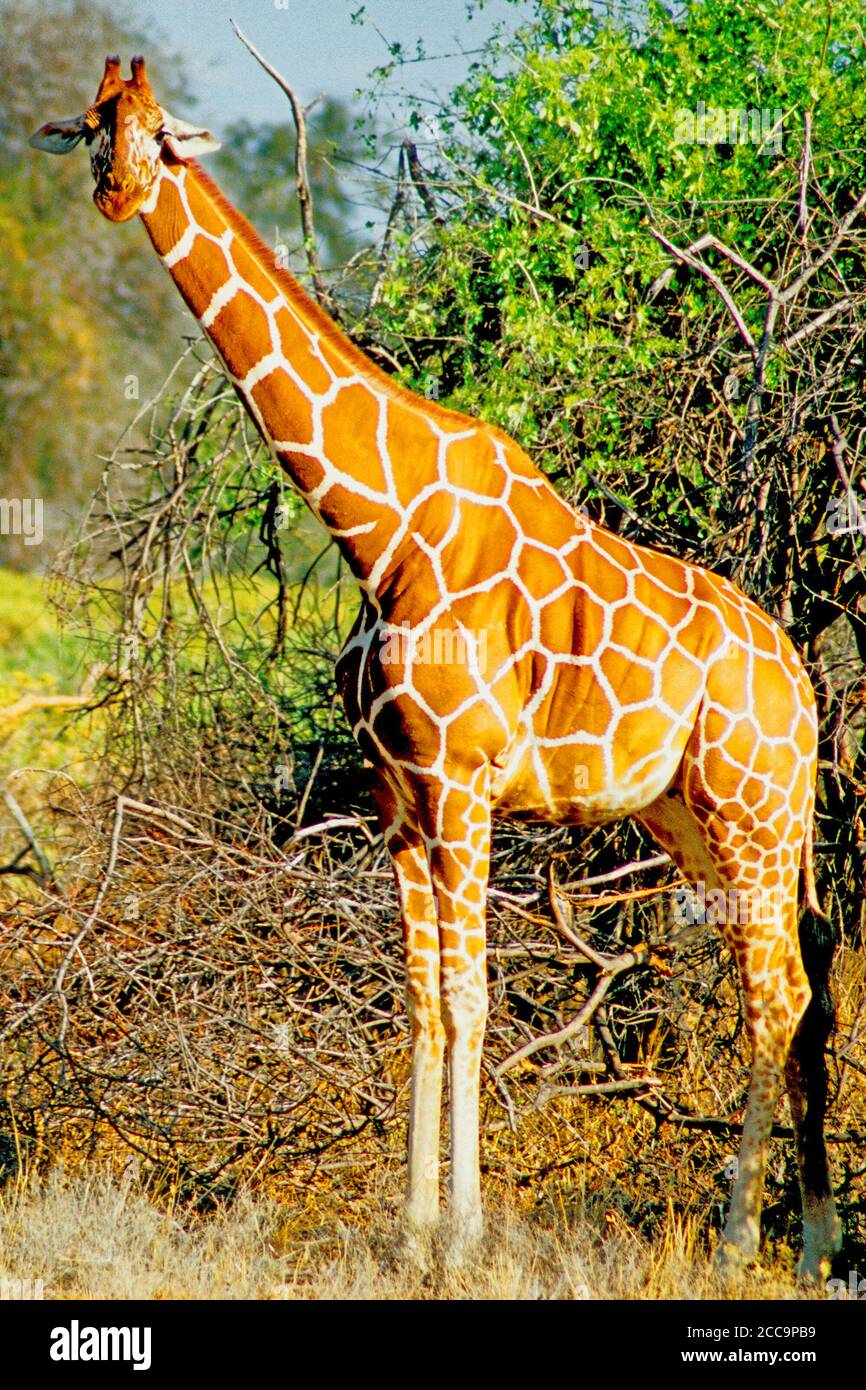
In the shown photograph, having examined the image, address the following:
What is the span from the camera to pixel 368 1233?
5289 mm

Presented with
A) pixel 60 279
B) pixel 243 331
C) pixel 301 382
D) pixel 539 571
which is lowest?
pixel 539 571

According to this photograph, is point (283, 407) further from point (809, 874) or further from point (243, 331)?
point (809, 874)

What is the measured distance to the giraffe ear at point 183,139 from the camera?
4.61m

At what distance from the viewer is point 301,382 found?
4805 millimetres

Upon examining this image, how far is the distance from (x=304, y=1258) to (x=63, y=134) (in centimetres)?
365

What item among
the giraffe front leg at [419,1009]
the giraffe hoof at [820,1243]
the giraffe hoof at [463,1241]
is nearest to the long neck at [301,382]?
the giraffe front leg at [419,1009]

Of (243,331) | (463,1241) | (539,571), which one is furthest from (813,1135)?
(243,331)

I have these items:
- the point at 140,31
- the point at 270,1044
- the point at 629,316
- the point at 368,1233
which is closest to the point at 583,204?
the point at 629,316

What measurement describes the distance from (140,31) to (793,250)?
802 inches

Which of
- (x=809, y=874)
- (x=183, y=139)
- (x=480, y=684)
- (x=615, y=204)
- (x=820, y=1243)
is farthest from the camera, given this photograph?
(x=615, y=204)

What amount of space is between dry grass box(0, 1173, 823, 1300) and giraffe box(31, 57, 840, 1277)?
162 millimetres
